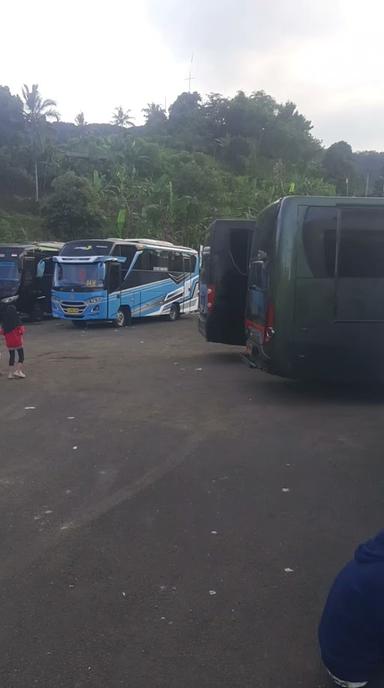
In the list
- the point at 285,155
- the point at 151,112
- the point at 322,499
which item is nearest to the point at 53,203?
the point at 322,499

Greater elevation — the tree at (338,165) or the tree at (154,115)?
the tree at (154,115)

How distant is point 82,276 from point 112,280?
1025mm

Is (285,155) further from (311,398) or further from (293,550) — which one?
(293,550)

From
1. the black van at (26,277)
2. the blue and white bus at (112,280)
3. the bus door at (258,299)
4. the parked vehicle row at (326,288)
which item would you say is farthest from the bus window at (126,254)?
the parked vehicle row at (326,288)

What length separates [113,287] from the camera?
2142 centimetres

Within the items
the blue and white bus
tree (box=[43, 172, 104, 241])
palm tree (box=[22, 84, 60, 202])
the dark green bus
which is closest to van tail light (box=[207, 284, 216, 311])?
the dark green bus

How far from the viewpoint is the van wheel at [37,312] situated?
23797mm

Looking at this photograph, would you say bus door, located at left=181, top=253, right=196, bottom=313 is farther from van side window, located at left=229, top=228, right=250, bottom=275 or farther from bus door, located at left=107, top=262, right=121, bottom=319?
van side window, located at left=229, top=228, right=250, bottom=275

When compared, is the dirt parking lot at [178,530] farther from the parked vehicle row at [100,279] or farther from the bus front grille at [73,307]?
the parked vehicle row at [100,279]

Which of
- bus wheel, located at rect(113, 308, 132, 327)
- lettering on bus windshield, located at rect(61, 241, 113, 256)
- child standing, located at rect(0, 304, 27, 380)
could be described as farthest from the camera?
bus wheel, located at rect(113, 308, 132, 327)

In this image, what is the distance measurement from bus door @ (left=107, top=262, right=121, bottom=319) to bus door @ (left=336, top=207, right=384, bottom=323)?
13185mm

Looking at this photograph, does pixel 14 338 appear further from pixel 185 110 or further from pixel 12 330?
pixel 185 110

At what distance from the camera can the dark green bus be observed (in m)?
8.77

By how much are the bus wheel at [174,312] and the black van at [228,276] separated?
12568 millimetres
